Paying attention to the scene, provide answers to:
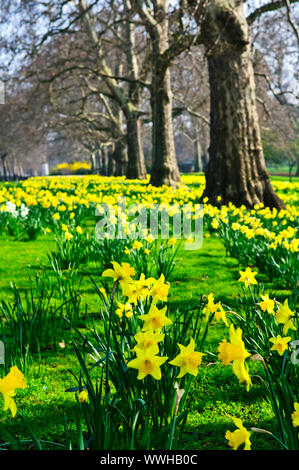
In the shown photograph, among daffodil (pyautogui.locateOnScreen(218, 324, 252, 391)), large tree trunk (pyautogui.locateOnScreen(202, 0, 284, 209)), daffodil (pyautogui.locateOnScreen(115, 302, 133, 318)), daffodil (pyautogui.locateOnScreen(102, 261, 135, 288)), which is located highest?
large tree trunk (pyautogui.locateOnScreen(202, 0, 284, 209))

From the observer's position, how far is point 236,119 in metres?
7.26

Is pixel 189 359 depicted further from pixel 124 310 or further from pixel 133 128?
pixel 133 128

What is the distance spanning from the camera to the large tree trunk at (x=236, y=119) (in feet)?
23.4

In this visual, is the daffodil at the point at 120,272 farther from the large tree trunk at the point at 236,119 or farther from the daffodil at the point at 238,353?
the large tree trunk at the point at 236,119

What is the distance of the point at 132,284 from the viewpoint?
1.61 metres

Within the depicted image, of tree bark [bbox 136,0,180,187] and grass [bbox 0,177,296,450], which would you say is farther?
tree bark [bbox 136,0,180,187]

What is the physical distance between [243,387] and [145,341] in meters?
1.05

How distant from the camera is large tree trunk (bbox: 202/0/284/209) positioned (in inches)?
281

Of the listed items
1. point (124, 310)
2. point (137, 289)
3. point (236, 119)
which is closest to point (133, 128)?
point (236, 119)

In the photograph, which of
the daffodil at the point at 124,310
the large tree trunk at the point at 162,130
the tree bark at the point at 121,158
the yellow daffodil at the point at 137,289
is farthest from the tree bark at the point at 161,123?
the yellow daffodil at the point at 137,289

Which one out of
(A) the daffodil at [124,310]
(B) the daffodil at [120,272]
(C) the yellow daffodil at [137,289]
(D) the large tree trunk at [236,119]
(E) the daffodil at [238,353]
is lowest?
(A) the daffodil at [124,310]

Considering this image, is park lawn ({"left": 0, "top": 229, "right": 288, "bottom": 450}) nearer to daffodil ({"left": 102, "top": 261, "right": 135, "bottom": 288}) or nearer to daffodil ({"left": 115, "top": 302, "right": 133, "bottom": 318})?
daffodil ({"left": 115, "top": 302, "right": 133, "bottom": 318})
